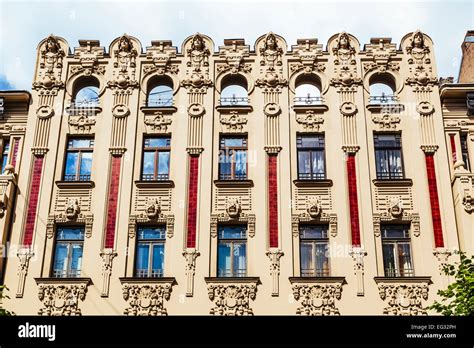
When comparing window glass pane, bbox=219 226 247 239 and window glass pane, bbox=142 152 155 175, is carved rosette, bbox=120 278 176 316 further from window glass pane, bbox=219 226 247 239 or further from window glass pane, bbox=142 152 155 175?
window glass pane, bbox=142 152 155 175

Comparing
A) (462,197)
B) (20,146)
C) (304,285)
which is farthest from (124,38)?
(462,197)

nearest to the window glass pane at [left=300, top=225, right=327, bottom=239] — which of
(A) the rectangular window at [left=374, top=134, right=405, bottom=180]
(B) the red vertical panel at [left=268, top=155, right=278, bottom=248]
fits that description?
(B) the red vertical panel at [left=268, top=155, right=278, bottom=248]

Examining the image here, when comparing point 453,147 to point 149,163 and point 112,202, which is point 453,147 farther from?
point 112,202

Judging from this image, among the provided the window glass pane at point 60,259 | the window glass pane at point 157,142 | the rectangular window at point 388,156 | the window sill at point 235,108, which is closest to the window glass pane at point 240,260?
the window glass pane at point 157,142

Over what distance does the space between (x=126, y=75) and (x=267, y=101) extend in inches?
231

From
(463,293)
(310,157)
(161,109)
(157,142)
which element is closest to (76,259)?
(157,142)

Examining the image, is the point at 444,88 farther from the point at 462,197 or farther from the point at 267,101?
the point at 267,101

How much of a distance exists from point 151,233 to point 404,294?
9.18 metres

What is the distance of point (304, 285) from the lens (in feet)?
75.9

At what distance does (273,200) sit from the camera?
24.8 metres

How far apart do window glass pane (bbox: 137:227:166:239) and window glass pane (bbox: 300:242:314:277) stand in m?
5.07

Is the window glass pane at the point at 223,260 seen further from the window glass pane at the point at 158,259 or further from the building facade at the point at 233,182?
the window glass pane at the point at 158,259
